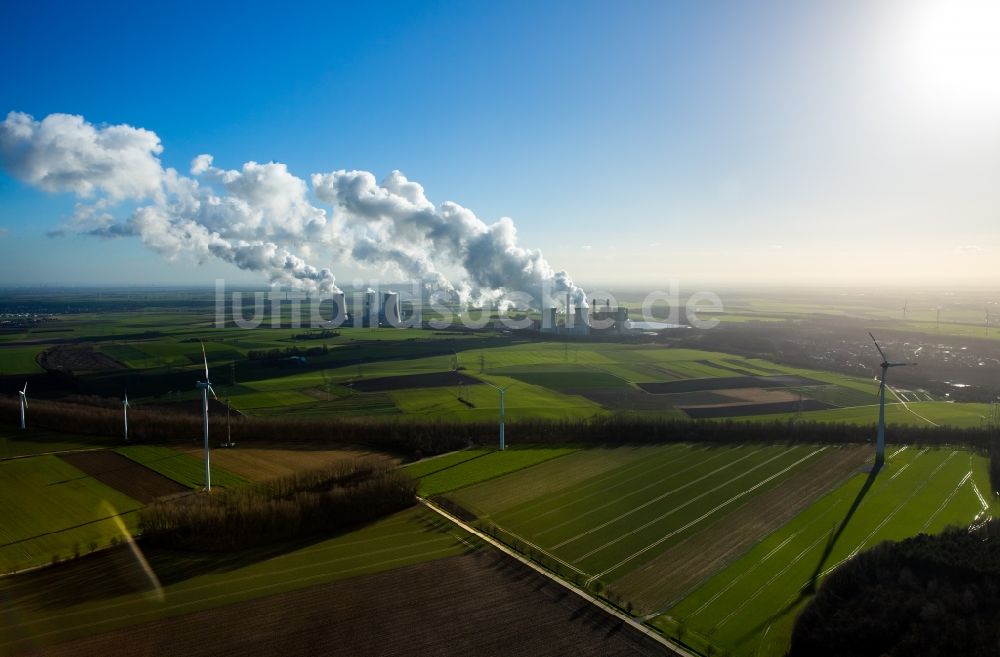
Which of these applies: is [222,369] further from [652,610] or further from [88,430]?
[652,610]

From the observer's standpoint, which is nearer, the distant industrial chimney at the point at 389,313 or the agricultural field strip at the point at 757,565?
the agricultural field strip at the point at 757,565

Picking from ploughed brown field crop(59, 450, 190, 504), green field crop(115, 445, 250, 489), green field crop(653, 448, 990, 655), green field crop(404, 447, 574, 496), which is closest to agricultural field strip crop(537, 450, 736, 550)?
green field crop(653, 448, 990, 655)

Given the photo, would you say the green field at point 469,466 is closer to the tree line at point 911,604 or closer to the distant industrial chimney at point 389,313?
the tree line at point 911,604

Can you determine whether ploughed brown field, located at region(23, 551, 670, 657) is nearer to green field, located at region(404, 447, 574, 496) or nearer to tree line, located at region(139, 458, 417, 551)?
tree line, located at region(139, 458, 417, 551)

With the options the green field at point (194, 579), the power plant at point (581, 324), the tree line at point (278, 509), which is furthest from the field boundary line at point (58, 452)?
the power plant at point (581, 324)

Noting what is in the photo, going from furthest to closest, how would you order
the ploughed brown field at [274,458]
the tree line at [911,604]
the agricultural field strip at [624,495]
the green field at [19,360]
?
the green field at [19,360], the ploughed brown field at [274,458], the agricultural field strip at [624,495], the tree line at [911,604]

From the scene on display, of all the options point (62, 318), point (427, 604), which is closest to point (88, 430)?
point (427, 604)

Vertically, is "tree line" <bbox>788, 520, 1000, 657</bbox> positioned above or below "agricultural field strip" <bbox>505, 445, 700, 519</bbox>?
above
